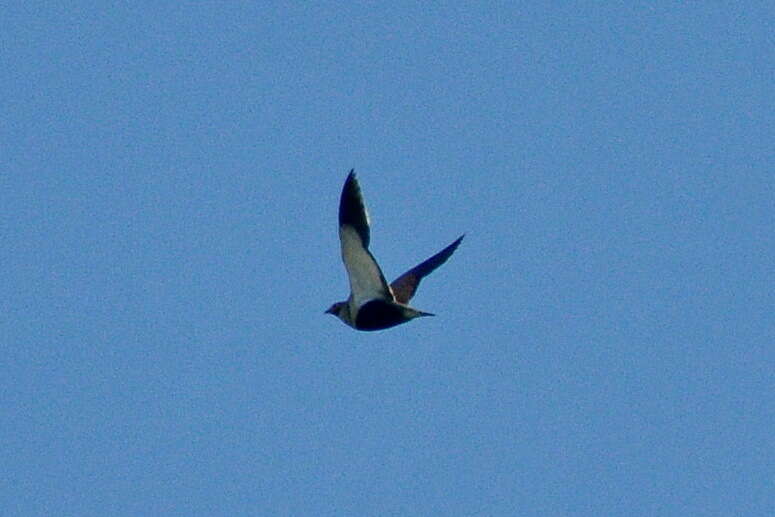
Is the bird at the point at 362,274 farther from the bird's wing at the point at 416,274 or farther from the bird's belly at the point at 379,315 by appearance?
the bird's wing at the point at 416,274

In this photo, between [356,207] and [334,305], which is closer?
[356,207]

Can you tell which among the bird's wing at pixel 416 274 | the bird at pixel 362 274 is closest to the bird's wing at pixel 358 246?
the bird at pixel 362 274

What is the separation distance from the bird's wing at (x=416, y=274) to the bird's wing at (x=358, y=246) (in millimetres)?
3408

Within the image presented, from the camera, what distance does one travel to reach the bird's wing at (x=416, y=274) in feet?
106

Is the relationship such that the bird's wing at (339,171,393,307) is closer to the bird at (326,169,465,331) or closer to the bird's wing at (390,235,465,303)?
the bird at (326,169,465,331)

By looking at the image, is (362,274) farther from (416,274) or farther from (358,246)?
(416,274)

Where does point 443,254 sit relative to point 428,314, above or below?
above

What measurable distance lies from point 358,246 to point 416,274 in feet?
13.4

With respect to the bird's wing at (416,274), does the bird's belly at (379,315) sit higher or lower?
lower

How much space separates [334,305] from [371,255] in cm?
283

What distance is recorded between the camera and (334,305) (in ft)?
102

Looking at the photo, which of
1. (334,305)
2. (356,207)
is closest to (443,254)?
(334,305)

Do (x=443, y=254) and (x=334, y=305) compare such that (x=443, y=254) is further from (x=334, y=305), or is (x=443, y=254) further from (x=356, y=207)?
(x=356, y=207)

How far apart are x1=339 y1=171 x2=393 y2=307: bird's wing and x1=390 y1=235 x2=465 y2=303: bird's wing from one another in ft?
11.2
